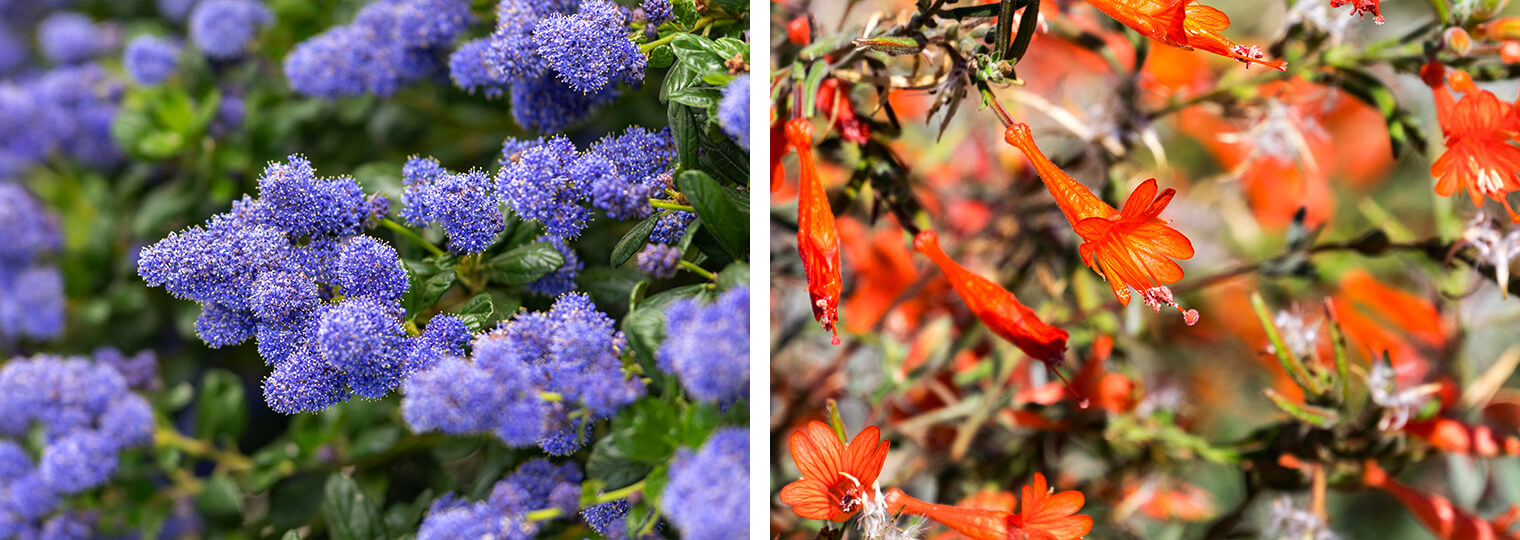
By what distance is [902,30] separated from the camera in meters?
0.39

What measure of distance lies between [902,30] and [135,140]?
0.64m

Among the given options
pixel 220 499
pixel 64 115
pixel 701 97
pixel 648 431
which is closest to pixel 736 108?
pixel 701 97

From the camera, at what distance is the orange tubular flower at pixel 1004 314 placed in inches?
16.5

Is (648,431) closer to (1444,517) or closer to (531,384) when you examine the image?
(531,384)

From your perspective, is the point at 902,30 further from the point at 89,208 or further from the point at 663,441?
the point at 89,208

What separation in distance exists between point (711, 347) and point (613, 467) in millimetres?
93

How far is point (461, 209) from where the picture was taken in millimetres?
417

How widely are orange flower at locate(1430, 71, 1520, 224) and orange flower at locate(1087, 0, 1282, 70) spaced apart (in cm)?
14

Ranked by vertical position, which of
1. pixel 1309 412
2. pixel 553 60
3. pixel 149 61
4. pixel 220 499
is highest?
pixel 553 60

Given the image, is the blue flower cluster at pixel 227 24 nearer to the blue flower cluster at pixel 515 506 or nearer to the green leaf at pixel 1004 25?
the blue flower cluster at pixel 515 506

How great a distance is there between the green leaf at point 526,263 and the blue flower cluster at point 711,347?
0.10m

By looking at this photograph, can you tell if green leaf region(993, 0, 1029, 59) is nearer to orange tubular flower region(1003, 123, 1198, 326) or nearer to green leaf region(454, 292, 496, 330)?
orange tubular flower region(1003, 123, 1198, 326)

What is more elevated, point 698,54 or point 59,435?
point 698,54

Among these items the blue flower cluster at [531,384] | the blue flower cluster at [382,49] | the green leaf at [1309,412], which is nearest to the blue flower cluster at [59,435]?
the blue flower cluster at [382,49]
